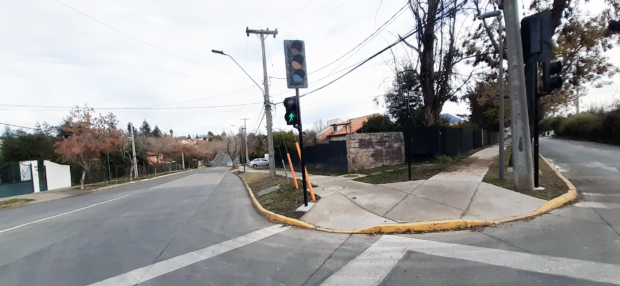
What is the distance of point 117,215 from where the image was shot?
9.48 metres

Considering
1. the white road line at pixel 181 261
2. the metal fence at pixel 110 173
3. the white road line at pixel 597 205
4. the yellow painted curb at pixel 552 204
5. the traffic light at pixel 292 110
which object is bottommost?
the metal fence at pixel 110 173

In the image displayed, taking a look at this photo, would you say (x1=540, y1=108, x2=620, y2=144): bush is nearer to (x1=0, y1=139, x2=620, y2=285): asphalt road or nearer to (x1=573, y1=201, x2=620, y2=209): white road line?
(x1=573, y1=201, x2=620, y2=209): white road line

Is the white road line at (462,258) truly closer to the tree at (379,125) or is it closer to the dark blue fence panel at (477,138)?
the dark blue fence panel at (477,138)

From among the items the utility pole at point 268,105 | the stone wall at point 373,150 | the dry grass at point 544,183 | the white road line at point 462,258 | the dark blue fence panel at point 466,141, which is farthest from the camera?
the dark blue fence panel at point 466,141

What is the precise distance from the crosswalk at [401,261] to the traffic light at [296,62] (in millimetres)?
4200

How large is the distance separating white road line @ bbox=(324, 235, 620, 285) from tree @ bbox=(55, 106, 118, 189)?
25.2m

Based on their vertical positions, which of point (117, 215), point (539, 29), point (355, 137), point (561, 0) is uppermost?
point (561, 0)

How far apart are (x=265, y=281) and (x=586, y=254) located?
13.8 ft

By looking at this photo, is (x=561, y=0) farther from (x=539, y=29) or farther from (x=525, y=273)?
(x=525, y=273)

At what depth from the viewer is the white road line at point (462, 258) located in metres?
3.53

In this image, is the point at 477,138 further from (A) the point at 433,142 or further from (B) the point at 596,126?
(B) the point at 596,126

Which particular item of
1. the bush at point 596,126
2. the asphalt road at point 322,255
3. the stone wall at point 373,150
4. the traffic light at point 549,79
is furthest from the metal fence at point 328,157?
the bush at point 596,126

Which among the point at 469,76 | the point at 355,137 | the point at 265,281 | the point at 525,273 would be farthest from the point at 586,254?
the point at 469,76

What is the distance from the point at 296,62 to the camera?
7.76 metres
